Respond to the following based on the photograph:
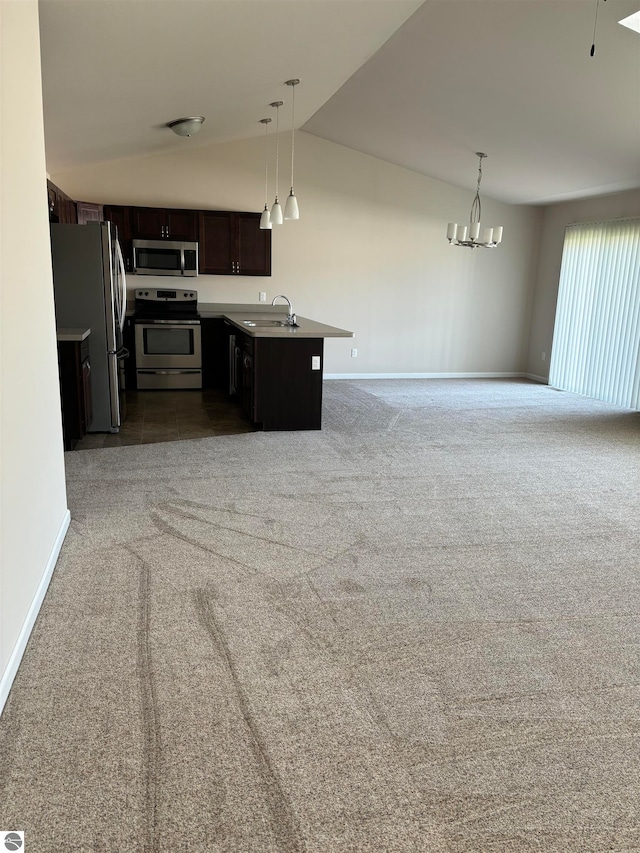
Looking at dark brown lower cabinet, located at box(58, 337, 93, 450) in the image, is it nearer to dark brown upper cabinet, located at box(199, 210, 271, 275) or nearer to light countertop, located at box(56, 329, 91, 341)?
light countertop, located at box(56, 329, 91, 341)

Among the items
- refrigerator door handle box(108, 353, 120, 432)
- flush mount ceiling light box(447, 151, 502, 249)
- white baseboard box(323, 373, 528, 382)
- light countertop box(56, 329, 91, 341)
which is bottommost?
white baseboard box(323, 373, 528, 382)

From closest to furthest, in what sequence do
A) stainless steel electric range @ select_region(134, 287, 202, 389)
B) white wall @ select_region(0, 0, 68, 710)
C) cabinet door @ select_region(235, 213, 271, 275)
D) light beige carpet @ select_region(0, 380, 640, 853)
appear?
1. light beige carpet @ select_region(0, 380, 640, 853)
2. white wall @ select_region(0, 0, 68, 710)
3. stainless steel electric range @ select_region(134, 287, 202, 389)
4. cabinet door @ select_region(235, 213, 271, 275)

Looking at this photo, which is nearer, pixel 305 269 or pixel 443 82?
pixel 443 82

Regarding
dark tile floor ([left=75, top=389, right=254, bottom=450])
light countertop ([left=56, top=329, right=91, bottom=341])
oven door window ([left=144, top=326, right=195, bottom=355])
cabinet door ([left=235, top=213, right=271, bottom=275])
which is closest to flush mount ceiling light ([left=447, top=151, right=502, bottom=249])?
cabinet door ([left=235, top=213, right=271, bottom=275])

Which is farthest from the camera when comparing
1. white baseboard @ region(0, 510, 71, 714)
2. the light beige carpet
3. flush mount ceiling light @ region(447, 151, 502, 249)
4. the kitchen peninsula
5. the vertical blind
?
the vertical blind

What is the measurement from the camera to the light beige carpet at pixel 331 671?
1.54 metres

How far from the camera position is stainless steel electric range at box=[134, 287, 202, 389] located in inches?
291

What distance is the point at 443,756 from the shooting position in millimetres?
1738

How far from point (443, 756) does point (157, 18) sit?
12.0 feet

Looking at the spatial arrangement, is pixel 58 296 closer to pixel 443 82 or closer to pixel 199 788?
pixel 443 82

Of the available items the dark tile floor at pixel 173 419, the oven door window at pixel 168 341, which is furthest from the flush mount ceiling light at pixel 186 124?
the dark tile floor at pixel 173 419

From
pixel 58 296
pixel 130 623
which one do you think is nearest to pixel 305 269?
pixel 58 296

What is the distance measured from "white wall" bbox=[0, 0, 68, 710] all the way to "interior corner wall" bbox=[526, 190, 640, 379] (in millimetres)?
7191

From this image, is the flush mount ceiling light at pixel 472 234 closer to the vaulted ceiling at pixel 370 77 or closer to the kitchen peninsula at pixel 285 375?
the vaulted ceiling at pixel 370 77
